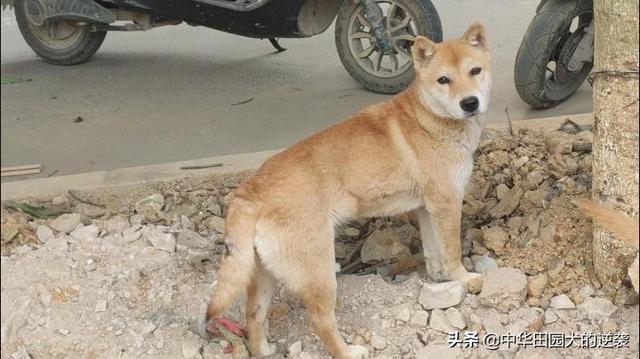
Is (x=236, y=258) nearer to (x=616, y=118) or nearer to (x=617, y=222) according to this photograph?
(x=617, y=222)

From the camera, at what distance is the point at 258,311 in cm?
368

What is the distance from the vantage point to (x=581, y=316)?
3.73 m

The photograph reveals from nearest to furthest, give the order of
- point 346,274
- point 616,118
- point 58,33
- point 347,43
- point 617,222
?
point 617,222
point 616,118
point 346,274
point 347,43
point 58,33

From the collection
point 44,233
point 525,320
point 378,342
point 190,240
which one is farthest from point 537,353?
point 44,233

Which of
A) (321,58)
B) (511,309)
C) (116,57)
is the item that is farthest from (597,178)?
(116,57)

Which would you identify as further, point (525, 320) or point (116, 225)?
point (116, 225)

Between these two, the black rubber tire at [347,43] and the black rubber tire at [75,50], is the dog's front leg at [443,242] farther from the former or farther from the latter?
the black rubber tire at [75,50]

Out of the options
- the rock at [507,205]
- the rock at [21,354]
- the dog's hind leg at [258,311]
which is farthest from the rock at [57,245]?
the rock at [507,205]

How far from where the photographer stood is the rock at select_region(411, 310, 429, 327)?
12.3ft

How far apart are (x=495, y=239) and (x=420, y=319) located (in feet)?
2.17

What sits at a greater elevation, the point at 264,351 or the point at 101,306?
the point at 101,306

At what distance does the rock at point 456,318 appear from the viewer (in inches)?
146

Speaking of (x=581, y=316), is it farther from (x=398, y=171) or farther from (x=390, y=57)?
(x=390, y=57)

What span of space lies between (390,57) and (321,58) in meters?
0.56
